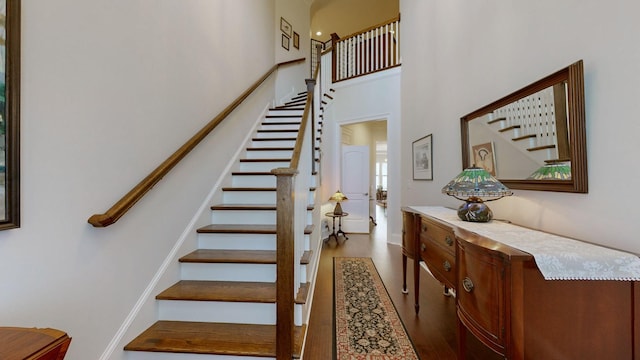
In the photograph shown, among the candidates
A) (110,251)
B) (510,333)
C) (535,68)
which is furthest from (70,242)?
(535,68)

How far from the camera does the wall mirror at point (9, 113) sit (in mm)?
975

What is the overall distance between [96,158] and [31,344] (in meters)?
0.98

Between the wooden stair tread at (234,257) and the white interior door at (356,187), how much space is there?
143 inches

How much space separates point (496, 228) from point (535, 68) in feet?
3.26

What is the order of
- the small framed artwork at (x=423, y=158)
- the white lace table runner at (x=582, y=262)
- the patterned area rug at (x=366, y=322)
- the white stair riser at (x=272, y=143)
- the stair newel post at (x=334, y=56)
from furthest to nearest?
the stair newel post at (x=334, y=56)
the white stair riser at (x=272, y=143)
the small framed artwork at (x=423, y=158)
the patterned area rug at (x=366, y=322)
the white lace table runner at (x=582, y=262)

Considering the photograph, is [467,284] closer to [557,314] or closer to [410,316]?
[557,314]

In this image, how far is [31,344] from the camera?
682mm

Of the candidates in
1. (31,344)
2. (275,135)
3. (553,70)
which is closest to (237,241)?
(31,344)

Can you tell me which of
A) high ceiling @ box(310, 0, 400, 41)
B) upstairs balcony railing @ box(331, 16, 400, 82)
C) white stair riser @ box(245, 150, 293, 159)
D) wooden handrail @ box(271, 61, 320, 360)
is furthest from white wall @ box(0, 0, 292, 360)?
high ceiling @ box(310, 0, 400, 41)

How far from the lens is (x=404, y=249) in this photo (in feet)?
8.67

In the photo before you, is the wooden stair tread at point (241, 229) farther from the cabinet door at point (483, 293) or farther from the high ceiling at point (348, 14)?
the high ceiling at point (348, 14)

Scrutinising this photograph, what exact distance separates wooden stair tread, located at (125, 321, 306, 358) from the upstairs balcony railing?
4.85m

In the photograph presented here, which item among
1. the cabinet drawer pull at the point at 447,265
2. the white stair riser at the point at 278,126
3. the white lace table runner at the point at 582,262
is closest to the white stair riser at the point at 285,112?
the white stair riser at the point at 278,126

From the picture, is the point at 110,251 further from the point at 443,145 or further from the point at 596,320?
the point at 443,145
